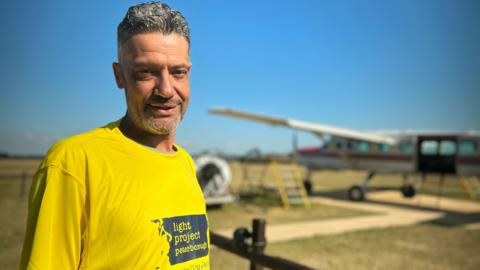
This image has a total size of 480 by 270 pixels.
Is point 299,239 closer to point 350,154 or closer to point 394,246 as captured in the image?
point 394,246

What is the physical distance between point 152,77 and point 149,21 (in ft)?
0.68

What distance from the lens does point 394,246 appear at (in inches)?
309

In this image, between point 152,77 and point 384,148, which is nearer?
point 152,77

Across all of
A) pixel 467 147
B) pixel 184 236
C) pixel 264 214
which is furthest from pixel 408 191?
pixel 184 236

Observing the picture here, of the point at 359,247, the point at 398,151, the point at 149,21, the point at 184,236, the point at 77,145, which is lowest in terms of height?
the point at 359,247

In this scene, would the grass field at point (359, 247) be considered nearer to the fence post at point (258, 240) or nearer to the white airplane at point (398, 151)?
the fence post at point (258, 240)

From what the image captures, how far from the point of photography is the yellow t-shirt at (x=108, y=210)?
1.02 meters

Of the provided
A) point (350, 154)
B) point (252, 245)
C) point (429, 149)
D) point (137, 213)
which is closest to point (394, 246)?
point (252, 245)

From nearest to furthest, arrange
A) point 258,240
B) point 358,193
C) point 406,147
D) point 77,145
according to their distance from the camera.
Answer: point 77,145, point 258,240, point 406,147, point 358,193

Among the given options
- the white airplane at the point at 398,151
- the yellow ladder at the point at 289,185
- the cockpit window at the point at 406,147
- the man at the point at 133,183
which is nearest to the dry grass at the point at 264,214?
the yellow ladder at the point at 289,185

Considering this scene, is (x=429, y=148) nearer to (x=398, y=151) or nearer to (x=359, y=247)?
(x=398, y=151)

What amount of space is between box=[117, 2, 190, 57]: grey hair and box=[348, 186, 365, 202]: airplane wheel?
15593mm

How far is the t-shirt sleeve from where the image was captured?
39.4 inches

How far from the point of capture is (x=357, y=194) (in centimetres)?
1564
